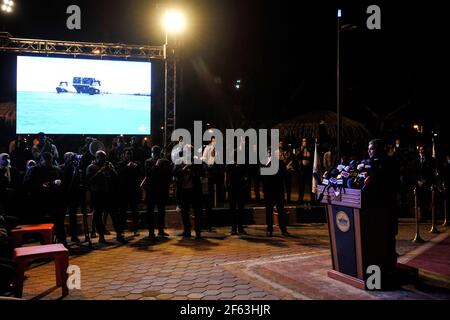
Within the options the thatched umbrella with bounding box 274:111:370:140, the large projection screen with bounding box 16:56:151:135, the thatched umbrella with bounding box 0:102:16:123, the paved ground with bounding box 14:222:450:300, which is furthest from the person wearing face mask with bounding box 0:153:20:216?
the thatched umbrella with bounding box 274:111:370:140

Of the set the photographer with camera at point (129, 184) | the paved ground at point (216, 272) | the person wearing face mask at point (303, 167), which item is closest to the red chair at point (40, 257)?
the paved ground at point (216, 272)

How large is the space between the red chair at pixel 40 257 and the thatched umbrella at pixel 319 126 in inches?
580

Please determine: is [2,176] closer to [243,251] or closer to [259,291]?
[243,251]

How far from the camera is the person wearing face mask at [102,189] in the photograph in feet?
30.0

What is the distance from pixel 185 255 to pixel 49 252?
9.41ft

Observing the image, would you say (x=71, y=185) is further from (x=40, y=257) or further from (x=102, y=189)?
(x=40, y=257)

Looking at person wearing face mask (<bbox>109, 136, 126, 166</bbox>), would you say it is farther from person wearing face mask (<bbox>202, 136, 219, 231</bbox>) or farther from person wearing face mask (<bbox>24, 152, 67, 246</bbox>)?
person wearing face mask (<bbox>24, 152, 67, 246</bbox>)

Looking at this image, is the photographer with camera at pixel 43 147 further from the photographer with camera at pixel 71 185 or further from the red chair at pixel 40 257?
the red chair at pixel 40 257

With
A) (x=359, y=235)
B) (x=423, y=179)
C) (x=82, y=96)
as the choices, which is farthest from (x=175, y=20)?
(x=359, y=235)

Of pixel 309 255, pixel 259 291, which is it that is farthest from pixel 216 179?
pixel 259 291

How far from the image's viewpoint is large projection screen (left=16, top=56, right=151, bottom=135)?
13898 mm

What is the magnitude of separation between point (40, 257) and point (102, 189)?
3.31m
